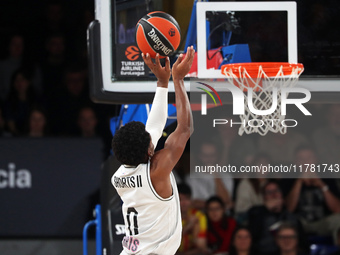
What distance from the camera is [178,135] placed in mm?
3537

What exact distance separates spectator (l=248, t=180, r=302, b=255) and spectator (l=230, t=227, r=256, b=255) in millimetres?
78

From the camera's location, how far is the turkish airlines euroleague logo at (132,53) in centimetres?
447

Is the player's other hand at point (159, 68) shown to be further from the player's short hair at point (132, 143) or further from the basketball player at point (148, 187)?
the player's short hair at point (132, 143)

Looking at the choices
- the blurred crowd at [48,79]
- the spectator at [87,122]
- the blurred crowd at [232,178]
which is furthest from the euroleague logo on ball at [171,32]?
the spectator at [87,122]

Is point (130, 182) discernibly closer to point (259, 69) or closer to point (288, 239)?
point (259, 69)

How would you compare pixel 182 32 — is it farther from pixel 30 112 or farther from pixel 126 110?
pixel 30 112

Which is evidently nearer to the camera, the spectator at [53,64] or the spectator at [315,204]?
the spectator at [315,204]

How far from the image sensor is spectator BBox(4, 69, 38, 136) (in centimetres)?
758

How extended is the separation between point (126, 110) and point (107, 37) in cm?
101

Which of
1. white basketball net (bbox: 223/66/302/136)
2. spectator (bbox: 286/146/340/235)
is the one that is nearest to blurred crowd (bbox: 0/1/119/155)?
spectator (bbox: 286/146/340/235)

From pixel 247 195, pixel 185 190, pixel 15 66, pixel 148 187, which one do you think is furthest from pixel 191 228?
pixel 148 187

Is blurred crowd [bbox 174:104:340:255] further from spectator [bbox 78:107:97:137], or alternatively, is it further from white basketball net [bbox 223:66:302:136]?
white basketball net [bbox 223:66:302:136]

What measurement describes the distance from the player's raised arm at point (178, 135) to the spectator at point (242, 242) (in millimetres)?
2969

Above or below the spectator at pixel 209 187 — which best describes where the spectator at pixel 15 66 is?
above
